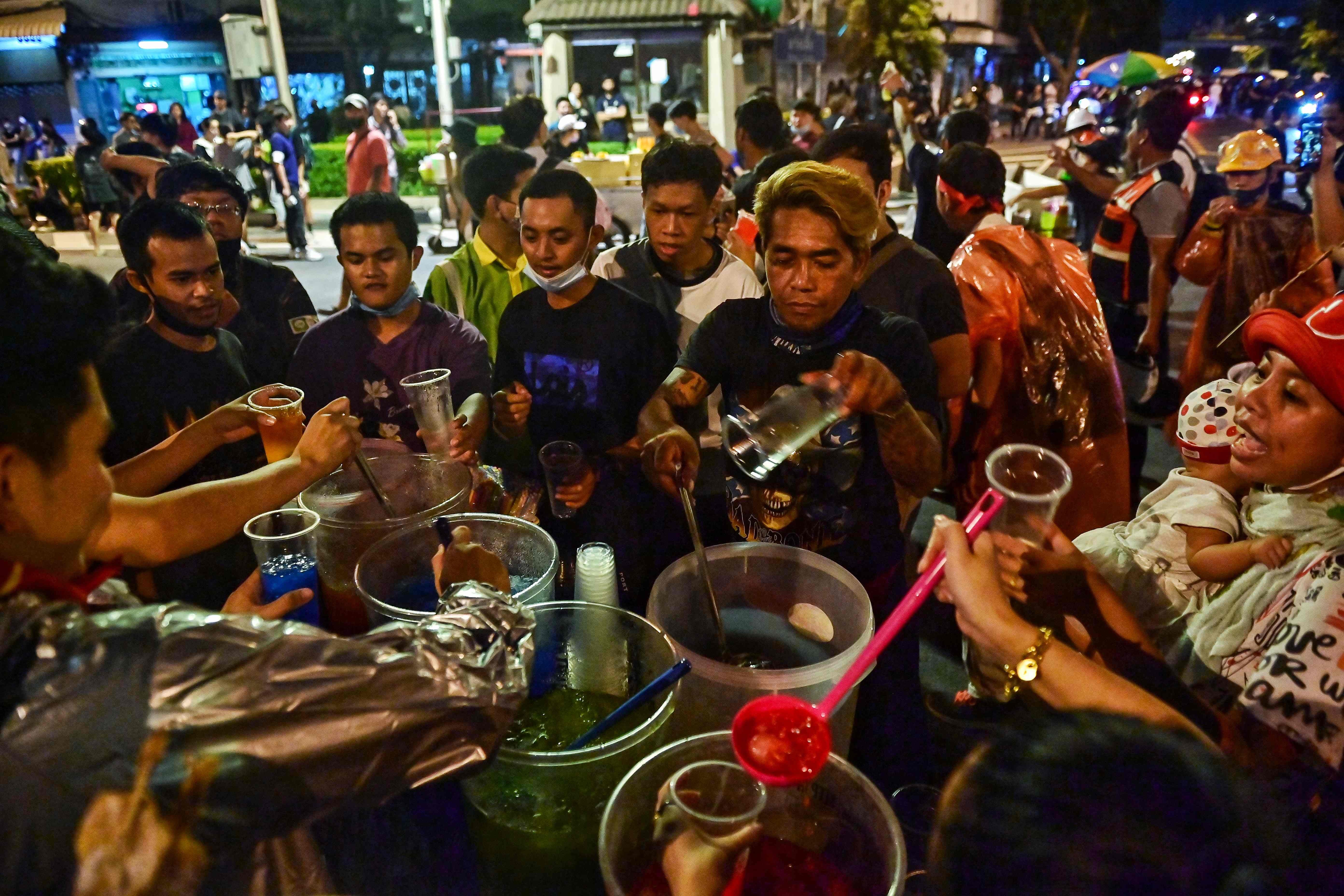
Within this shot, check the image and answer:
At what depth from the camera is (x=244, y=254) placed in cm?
369

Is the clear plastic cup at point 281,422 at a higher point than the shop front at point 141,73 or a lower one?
lower

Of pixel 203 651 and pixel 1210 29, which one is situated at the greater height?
pixel 1210 29

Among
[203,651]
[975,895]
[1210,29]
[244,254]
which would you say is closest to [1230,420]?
[975,895]

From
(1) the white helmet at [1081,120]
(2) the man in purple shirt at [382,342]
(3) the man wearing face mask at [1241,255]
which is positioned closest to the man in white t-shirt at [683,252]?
(2) the man in purple shirt at [382,342]

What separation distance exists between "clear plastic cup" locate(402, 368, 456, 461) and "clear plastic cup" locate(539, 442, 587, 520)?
10.4 inches

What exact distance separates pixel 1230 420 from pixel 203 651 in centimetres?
264

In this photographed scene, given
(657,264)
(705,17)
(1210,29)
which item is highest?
(1210,29)

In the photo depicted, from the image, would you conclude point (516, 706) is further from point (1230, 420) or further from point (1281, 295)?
point (1281, 295)

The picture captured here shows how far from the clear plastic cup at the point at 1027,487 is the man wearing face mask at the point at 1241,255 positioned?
3.59 metres

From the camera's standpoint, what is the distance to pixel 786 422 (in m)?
1.86

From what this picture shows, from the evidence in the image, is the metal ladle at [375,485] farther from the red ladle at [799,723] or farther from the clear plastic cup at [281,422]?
the red ladle at [799,723]

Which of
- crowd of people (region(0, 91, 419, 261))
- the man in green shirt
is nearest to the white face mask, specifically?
the man in green shirt

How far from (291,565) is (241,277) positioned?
234 centimetres

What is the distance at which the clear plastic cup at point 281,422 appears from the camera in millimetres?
1910
